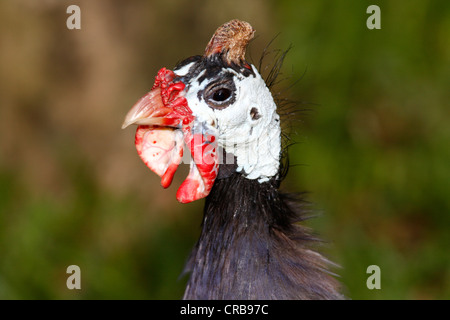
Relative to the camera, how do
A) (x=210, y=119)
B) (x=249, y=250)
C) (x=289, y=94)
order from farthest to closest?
1. (x=289, y=94)
2. (x=249, y=250)
3. (x=210, y=119)

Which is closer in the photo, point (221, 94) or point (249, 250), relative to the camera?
point (221, 94)

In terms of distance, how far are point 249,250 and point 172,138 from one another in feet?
1.40

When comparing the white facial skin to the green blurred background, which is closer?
the white facial skin

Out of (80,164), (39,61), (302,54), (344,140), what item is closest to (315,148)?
(344,140)

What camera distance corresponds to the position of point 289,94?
3809 millimetres

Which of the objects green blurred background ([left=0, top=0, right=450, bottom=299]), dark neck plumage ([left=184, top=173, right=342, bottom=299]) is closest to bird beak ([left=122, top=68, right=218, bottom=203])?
dark neck plumage ([left=184, top=173, right=342, bottom=299])

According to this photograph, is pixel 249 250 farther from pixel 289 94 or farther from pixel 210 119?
pixel 289 94

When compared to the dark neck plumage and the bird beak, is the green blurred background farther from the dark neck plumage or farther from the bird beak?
the bird beak

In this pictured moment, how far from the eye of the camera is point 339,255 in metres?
3.67

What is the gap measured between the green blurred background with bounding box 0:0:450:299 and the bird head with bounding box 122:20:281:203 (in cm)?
172

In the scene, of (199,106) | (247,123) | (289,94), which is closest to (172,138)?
(199,106)

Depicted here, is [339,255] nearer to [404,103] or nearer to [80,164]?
[404,103]

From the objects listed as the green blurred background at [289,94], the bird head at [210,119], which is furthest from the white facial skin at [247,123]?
the green blurred background at [289,94]

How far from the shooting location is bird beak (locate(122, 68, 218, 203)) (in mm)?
2012
